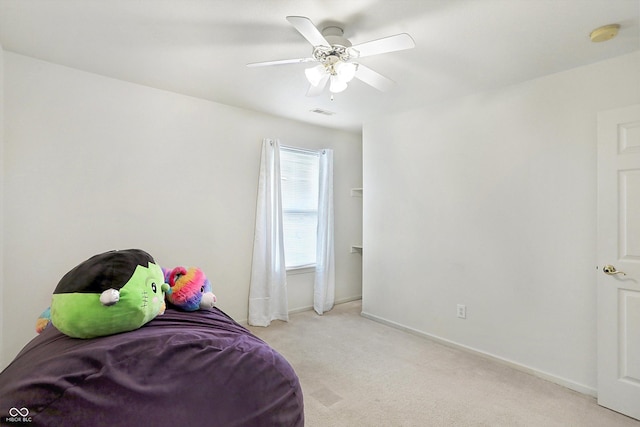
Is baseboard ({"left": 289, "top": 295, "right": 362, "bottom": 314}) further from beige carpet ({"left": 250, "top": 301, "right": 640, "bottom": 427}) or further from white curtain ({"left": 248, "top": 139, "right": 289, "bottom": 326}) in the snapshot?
beige carpet ({"left": 250, "top": 301, "right": 640, "bottom": 427})

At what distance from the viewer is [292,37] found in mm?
2096

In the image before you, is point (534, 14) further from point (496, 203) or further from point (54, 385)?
point (54, 385)

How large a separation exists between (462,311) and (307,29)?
2794 mm

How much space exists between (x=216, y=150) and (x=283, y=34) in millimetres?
1678

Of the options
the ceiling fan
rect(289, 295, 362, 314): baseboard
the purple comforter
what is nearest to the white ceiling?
the ceiling fan

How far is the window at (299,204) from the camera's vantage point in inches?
159

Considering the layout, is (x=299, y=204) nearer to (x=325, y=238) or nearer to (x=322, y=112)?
(x=325, y=238)

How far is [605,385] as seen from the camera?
2146mm

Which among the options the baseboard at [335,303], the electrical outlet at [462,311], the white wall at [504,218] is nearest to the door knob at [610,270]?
the white wall at [504,218]

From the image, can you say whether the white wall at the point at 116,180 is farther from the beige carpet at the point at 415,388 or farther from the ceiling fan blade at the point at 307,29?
the ceiling fan blade at the point at 307,29

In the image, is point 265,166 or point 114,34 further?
point 265,166

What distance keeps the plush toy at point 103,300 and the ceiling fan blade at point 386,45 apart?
5.33ft

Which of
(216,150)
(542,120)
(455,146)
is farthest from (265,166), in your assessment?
(542,120)

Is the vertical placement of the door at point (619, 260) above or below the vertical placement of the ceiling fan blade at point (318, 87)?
below
